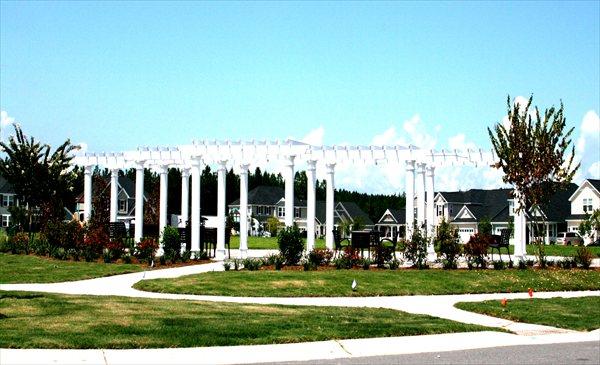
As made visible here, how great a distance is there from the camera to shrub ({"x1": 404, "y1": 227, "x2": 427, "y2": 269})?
24514mm

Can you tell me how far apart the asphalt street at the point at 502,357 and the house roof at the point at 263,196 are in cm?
9542

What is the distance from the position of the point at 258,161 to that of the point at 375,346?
19564 millimetres

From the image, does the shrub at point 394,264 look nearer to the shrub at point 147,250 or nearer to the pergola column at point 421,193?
the pergola column at point 421,193

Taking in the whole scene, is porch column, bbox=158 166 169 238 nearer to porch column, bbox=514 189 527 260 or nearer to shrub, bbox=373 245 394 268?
shrub, bbox=373 245 394 268

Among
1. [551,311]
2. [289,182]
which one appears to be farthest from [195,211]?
[551,311]

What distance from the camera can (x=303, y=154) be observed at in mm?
29859

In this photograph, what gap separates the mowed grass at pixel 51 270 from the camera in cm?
2220

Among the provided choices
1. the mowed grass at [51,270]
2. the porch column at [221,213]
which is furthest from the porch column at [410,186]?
the mowed grass at [51,270]

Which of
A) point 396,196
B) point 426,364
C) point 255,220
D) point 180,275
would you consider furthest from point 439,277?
point 396,196

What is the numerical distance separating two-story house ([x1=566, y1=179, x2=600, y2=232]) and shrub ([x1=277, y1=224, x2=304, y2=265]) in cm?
5390

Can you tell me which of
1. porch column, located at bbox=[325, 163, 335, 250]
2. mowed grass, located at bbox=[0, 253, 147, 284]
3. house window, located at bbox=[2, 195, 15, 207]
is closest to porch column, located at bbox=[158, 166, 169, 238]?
mowed grass, located at bbox=[0, 253, 147, 284]

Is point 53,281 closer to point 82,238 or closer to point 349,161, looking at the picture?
point 82,238

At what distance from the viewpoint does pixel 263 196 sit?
108 meters

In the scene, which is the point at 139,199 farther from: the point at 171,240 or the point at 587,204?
the point at 587,204
